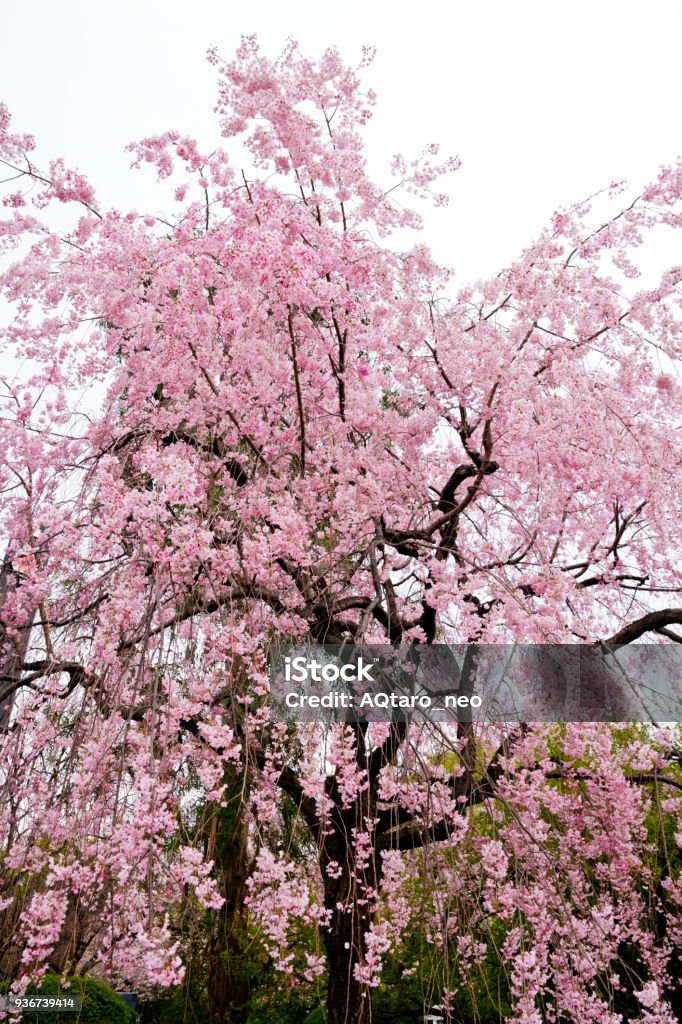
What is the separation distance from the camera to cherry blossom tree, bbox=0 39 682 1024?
9.50 ft

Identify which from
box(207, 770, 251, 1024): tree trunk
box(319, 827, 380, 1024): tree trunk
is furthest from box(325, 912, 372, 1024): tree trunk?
box(207, 770, 251, 1024): tree trunk

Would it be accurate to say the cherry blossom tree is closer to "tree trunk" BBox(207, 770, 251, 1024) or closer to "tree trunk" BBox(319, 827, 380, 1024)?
"tree trunk" BBox(319, 827, 380, 1024)

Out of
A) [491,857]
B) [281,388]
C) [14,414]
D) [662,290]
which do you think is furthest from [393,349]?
[491,857]

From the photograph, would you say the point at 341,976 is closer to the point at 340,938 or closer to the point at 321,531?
the point at 340,938

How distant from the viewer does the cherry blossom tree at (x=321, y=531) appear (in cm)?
290

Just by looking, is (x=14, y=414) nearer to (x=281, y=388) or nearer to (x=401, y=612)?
(x=281, y=388)

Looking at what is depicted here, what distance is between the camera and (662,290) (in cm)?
445

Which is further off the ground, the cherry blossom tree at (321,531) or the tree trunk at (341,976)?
the cherry blossom tree at (321,531)

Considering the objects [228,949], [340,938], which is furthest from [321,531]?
[228,949]

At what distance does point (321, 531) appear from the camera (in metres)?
4.27

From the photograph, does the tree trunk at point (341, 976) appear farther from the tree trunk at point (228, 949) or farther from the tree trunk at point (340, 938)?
the tree trunk at point (228, 949)

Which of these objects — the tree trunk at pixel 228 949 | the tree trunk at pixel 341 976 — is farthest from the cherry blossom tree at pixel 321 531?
the tree trunk at pixel 228 949

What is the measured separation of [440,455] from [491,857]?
3189 millimetres

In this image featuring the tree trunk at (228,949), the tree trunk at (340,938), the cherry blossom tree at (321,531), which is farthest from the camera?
the tree trunk at (228,949)
